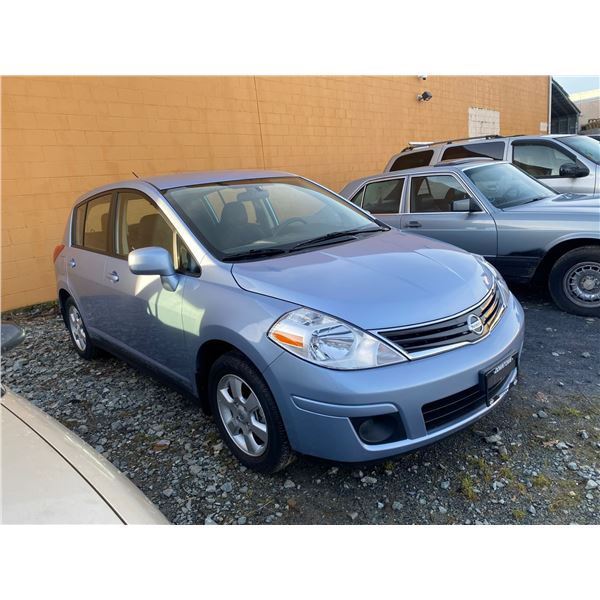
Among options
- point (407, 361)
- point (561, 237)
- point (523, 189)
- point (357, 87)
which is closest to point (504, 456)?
point (407, 361)

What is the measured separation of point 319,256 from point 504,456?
1.49 m

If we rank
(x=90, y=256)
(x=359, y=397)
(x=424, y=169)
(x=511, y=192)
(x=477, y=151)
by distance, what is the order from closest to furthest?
(x=359, y=397) → (x=90, y=256) → (x=511, y=192) → (x=424, y=169) → (x=477, y=151)

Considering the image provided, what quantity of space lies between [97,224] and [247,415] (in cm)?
234

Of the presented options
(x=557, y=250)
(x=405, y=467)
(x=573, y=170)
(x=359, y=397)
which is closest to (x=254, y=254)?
(x=359, y=397)

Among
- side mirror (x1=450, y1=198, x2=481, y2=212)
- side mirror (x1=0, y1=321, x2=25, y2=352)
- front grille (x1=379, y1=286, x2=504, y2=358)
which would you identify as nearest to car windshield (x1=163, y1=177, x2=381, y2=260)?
front grille (x1=379, y1=286, x2=504, y2=358)

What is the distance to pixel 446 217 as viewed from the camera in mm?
5266

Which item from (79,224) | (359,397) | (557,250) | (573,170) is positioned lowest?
(557,250)

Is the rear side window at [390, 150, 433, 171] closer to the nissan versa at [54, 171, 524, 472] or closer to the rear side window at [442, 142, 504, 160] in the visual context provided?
the rear side window at [442, 142, 504, 160]

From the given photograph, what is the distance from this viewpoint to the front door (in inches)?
118

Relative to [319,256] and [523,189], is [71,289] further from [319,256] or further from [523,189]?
[523,189]

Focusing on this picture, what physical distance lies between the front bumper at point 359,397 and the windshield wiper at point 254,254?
2.55ft

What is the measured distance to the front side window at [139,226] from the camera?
125 inches

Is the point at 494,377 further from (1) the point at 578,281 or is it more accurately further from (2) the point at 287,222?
(1) the point at 578,281

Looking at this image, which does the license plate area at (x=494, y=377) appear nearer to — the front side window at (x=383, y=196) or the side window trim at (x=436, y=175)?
the side window trim at (x=436, y=175)
